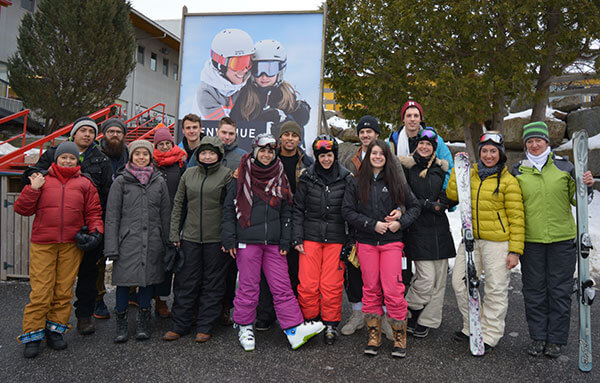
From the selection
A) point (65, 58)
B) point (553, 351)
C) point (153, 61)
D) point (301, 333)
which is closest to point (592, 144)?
point (553, 351)

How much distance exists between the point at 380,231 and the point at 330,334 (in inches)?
42.7

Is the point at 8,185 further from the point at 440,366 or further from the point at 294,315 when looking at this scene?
the point at 440,366

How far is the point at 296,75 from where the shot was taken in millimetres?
5973

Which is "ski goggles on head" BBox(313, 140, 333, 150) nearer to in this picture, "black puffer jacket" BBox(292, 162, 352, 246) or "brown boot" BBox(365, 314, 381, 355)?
"black puffer jacket" BBox(292, 162, 352, 246)

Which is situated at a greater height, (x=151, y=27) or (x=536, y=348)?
(x=151, y=27)

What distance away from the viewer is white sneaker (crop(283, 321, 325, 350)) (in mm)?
3270

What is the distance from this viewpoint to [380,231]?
3.19 metres

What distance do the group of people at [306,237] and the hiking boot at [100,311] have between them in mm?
367

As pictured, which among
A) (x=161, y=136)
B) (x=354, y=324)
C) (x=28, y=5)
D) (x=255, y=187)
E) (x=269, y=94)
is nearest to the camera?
(x=255, y=187)

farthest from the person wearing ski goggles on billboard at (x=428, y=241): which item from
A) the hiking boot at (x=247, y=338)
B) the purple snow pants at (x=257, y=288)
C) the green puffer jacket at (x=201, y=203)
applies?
the green puffer jacket at (x=201, y=203)

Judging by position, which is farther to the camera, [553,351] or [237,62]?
[237,62]

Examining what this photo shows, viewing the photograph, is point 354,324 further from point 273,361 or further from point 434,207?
point 434,207

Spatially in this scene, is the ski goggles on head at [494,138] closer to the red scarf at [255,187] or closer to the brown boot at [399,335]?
the brown boot at [399,335]

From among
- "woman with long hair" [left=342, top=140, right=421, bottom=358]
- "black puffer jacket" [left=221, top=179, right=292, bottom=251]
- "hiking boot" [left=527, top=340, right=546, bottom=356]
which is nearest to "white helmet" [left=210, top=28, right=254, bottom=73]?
"black puffer jacket" [left=221, top=179, right=292, bottom=251]
